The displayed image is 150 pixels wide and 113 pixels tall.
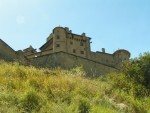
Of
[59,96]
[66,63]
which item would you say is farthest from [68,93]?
[66,63]

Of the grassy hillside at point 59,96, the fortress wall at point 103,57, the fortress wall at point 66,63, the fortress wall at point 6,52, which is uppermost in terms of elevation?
the fortress wall at point 103,57

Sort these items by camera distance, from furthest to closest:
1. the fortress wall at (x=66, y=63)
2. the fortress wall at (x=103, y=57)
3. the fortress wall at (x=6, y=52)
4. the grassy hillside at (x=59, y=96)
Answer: the fortress wall at (x=103, y=57) → the fortress wall at (x=6, y=52) → the fortress wall at (x=66, y=63) → the grassy hillside at (x=59, y=96)

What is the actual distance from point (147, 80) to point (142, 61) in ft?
5.70

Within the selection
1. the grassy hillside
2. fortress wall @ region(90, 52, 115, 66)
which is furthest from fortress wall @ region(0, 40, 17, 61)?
fortress wall @ region(90, 52, 115, 66)

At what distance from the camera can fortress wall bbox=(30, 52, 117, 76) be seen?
3247cm

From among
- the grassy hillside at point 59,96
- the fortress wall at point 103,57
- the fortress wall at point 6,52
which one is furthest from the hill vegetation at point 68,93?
the fortress wall at point 103,57

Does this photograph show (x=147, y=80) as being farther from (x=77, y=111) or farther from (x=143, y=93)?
(x=77, y=111)

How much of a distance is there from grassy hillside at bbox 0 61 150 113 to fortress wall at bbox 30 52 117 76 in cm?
1413

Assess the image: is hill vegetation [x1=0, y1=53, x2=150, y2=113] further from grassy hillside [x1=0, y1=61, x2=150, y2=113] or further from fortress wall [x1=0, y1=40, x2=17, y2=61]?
fortress wall [x1=0, y1=40, x2=17, y2=61]

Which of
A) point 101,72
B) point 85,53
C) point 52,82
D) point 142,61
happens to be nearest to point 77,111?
point 52,82

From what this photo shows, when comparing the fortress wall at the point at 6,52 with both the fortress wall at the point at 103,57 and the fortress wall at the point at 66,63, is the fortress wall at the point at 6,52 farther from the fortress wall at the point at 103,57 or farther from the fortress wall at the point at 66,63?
the fortress wall at the point at 103,57

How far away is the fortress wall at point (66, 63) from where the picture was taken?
32.5m

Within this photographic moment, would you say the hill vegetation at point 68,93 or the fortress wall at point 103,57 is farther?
the fortress wall at point 103,57

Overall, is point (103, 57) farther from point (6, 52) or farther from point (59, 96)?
point (59, 96)
